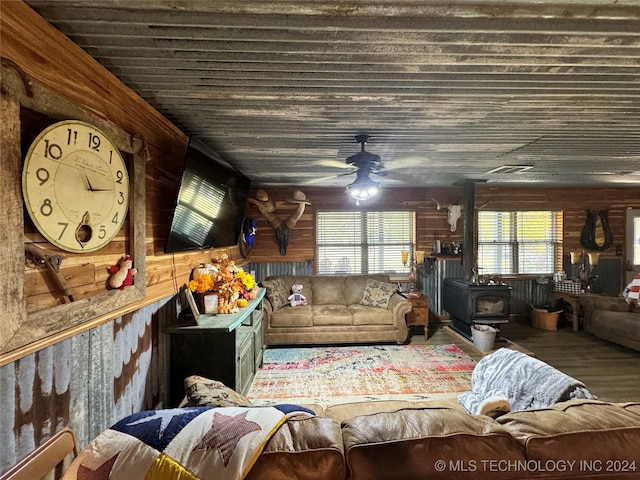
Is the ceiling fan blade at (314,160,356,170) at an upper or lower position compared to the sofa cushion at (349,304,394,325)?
upper

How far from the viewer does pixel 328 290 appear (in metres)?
5.33

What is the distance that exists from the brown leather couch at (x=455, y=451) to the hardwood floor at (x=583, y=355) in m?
2.78

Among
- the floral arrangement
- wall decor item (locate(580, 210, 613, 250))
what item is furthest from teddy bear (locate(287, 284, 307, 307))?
wall decor item (locate(580, 210, 613, 250))

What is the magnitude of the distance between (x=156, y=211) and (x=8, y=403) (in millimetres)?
1495

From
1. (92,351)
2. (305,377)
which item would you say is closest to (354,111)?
(92,351)

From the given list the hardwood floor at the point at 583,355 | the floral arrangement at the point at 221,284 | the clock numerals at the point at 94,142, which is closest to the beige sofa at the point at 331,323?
the hardwood floor at the point at 583,355

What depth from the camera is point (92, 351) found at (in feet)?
5.37

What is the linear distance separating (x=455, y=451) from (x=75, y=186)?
187cm

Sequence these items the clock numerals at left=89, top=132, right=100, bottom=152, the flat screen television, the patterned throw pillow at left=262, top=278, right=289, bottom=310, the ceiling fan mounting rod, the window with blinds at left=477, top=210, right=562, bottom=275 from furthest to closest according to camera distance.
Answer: the window with blinds at left=477, top=210, right=562, bottom=275 < the patterned throw pillow at left=262, top=278, right=289, bottom=310 < the ceiling fan mounting rod < the flat screen television < the clock numerals at left=89, top=132, right=100, bottom=152

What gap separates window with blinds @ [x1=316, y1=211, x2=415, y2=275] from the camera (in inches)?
234

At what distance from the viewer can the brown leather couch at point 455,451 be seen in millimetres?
963

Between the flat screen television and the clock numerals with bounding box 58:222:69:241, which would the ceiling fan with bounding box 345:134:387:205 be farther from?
the clock numerals with bounding box 58:222:69:241

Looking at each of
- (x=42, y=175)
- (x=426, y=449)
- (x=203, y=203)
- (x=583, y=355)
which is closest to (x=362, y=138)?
(x=203, y=203)

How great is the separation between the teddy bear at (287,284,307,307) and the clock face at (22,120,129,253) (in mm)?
3417
